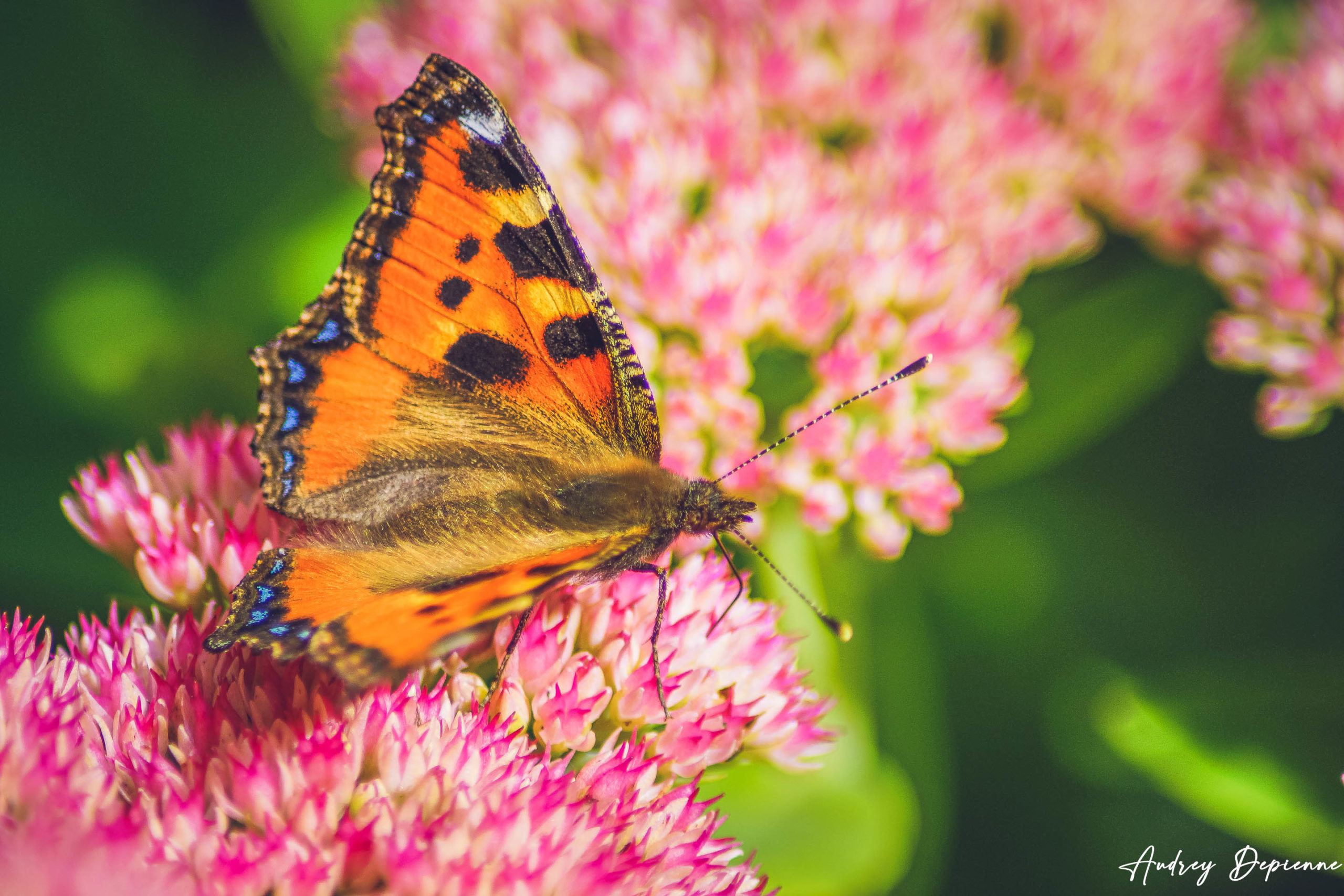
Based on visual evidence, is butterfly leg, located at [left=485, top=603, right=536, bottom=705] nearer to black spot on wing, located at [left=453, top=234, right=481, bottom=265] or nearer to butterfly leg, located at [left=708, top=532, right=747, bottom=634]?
butterfly leg, located at [left=708, top=532, right=747, bottom=634]

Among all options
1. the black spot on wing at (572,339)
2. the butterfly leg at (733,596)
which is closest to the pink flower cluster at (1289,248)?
the butterfly leg at (733,596)

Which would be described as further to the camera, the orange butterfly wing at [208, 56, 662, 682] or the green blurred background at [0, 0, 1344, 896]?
the green blurred background at [0, 0, 1344, 896]

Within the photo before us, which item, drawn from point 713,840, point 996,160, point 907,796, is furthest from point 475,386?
point 996,160

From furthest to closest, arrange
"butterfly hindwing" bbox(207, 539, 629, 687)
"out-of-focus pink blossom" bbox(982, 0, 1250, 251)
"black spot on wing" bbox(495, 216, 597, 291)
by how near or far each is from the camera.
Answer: "out-of-focus pink blossom" bbox(982, 0, 1250, 251) → "black spot on wing" bbox(495, 216, 597, 291) → "butterfly hindwing" bbox(207, 539, 629, 687)

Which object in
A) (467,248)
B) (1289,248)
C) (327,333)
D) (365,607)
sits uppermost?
(1289,248)

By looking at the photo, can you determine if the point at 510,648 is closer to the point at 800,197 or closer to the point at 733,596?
the point at 733,596

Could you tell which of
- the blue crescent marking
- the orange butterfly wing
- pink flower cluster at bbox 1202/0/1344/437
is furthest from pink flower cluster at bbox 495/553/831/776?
pink flower cluster at bbox 1202/0/1344/437

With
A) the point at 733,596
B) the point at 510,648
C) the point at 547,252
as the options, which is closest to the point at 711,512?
the point at 733,596
